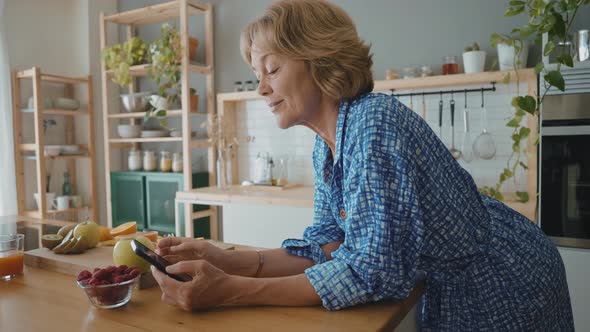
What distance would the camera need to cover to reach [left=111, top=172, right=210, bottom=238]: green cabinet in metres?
4.53

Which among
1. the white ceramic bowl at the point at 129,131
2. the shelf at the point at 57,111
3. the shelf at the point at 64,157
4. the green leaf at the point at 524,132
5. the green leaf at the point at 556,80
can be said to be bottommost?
the shelf at the point at 64,157

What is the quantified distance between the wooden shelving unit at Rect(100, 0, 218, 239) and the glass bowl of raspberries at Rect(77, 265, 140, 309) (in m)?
3.04

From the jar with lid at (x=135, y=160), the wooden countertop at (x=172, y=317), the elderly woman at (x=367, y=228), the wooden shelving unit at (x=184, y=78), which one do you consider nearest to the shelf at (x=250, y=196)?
the wooden shelving unit at (x=184, y=78)

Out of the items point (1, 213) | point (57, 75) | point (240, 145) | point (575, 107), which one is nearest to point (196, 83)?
point (240, 145)

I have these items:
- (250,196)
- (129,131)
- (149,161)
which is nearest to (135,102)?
(129,131)

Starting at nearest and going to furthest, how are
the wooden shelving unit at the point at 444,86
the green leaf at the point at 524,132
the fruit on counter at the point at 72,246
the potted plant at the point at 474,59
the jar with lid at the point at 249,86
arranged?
1. the fruit on counter at the point at 72,246
2. the green leaf at the point at 524,132
3. the wooden shelving unit at the point at 444,86
4. the potted plant at the point at 474,59
5. the jar with lid at the point at 249,86

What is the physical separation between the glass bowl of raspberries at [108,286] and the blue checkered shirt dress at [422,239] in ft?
1.43

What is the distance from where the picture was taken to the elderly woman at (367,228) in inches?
39.4

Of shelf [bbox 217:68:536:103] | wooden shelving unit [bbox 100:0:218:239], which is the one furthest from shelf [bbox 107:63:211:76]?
shelf [bbox 217:68:536:103]

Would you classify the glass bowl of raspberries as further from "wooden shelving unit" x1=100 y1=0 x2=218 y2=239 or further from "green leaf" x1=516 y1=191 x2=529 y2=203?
"wooden shelving unit" x1=100 y1=0 x2=218 y2=239

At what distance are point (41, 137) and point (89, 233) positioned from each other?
11.7 feet

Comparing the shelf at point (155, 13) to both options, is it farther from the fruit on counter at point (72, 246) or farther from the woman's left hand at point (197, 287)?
the woman's left hand at point (197, 287)

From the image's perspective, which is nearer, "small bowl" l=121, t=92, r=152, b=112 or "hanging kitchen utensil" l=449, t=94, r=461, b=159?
"hanging kitchen utensil" l=449, t=94, r=461, b=159

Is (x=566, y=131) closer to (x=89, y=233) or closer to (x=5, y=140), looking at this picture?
(x=89, y=233)
